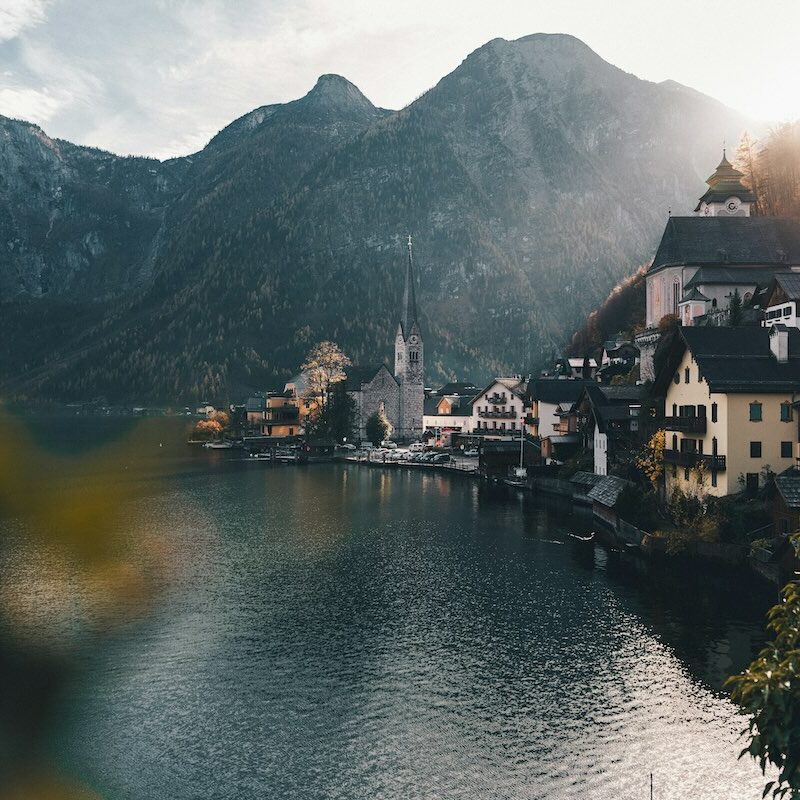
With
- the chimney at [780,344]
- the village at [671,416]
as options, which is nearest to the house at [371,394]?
the village at [671,416]

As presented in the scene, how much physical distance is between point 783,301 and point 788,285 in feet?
5.17

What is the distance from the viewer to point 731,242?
105000 mm

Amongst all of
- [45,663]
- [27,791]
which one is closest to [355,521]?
[45,663]

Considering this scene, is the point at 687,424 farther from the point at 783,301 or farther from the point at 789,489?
the point at 783,301

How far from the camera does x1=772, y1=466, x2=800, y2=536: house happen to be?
4950cm

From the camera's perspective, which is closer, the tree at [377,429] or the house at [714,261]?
the house at [714,261]

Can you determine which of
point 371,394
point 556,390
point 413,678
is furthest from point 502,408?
point 413,678

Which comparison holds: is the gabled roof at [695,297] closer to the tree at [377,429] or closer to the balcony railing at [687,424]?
the balcony railing at [687,424]

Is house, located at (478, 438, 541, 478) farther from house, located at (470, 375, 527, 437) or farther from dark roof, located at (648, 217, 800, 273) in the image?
dark roof, located at (648, 217, 800, 273)

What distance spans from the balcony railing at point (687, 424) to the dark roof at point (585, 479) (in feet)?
70.4

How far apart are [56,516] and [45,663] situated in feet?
168

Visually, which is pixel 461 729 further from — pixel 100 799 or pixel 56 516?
pixel 56 516

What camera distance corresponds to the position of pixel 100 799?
26625 millimetres

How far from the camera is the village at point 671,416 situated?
189ft
